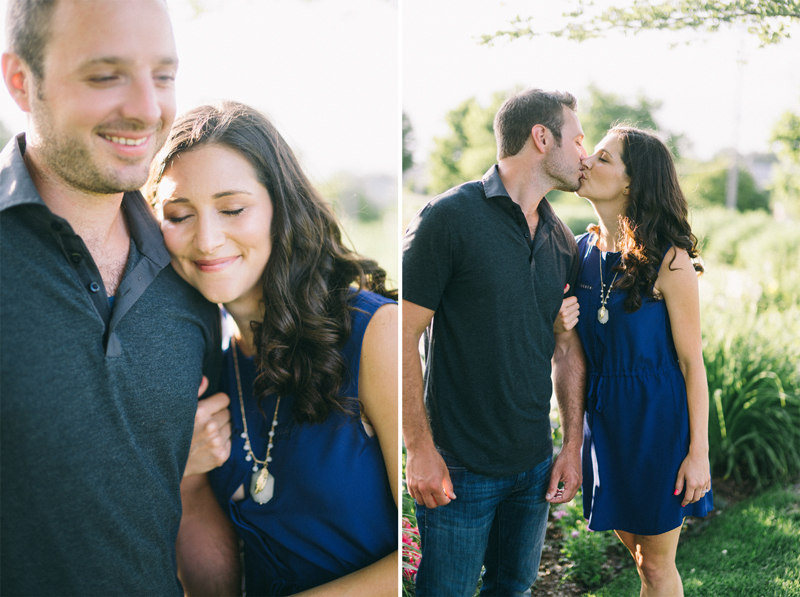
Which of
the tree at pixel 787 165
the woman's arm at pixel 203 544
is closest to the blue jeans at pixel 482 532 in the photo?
the woman's arm at pixel 203 544

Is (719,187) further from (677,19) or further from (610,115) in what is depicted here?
(677,19)

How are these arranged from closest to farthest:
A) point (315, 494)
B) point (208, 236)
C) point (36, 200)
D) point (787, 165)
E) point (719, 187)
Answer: point (36, 200) → point (208, 236) → point (315, 494) → point (787, 165) → point (719, 187)

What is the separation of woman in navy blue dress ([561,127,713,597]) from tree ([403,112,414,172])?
0.62 metres

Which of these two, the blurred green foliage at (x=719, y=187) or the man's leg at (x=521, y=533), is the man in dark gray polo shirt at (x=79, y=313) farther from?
the blurred green foliage at (x=719, y=187)

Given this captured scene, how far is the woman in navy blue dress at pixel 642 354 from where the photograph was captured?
Answer: 1823 mm

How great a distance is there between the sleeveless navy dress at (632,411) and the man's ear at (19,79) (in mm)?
1714

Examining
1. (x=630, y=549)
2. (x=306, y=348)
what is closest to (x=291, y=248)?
(x=306, y=348)

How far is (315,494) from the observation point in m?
1.66

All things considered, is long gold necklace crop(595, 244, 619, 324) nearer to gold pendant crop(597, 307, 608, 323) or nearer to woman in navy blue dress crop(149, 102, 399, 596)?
gold pendant crop(597, 307, 608, 323)

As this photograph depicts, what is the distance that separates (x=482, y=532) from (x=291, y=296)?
3.50 feet

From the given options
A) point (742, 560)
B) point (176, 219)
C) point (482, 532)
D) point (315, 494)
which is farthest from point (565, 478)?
point (176, 219)

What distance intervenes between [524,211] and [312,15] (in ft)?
3.21

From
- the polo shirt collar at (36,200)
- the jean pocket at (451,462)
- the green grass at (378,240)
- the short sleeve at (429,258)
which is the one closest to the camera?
the polo shirt collar at (36,200)

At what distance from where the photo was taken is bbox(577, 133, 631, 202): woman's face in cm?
184
